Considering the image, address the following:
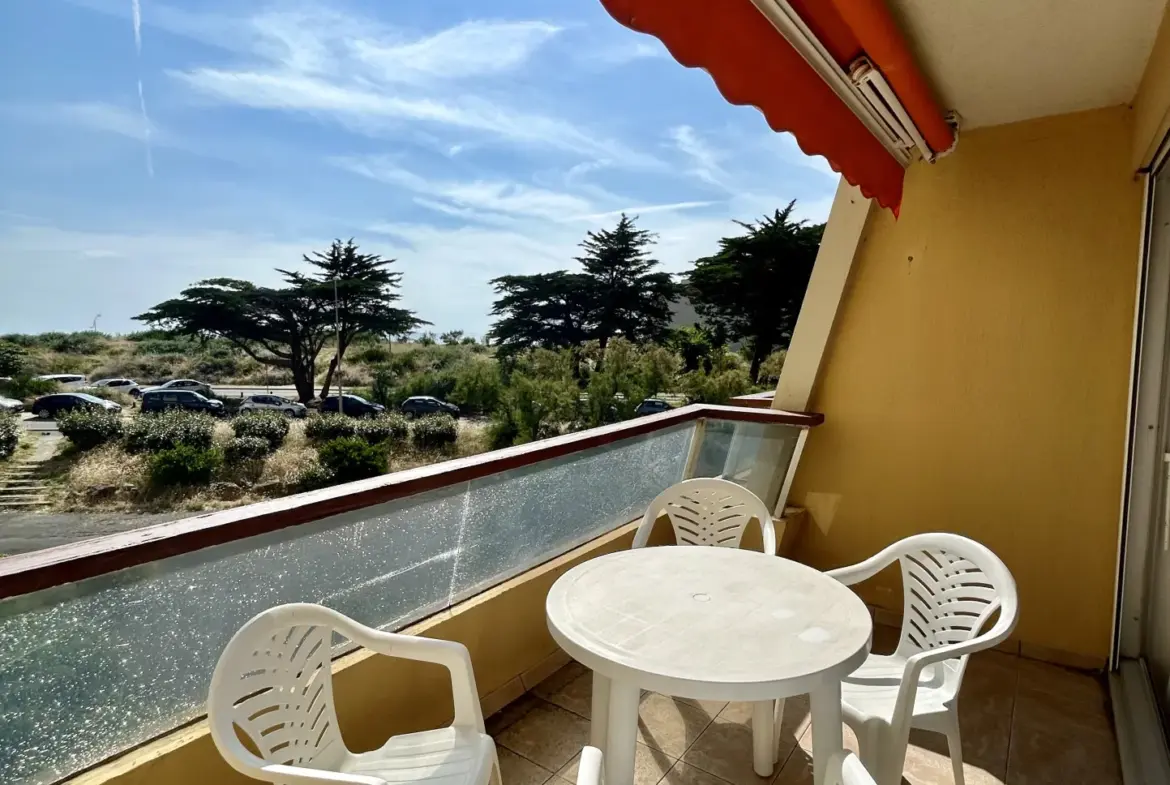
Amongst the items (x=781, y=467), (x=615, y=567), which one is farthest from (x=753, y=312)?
(x=615, y=567)

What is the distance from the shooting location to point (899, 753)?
1627 millimetres

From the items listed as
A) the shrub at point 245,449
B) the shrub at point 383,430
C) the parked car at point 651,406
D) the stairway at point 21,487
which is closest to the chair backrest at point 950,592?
the parked car at point 651,406

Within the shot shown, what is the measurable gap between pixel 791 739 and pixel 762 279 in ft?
91.2

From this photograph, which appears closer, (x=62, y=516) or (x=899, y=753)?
(x=899, y=753)

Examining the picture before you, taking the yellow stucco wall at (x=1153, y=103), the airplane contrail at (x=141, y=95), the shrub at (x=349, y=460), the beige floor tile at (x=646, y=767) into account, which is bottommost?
the shrub at (x=349, y=460)

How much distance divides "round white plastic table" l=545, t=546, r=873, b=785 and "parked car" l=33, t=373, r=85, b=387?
3467 cm

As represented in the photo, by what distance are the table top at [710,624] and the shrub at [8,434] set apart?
102 ft

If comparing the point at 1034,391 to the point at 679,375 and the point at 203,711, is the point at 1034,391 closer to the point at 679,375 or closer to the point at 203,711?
the point at 203,711

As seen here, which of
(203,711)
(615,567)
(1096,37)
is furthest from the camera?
(1096,37)

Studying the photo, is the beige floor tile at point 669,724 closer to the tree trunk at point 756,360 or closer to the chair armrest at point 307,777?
the chair armrest at point 307,777

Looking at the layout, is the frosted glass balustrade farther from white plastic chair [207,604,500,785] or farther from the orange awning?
the orange awning

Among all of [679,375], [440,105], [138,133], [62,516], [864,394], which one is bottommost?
[62,516]

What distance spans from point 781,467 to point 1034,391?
1.24 metres

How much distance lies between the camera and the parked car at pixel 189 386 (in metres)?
29.4
